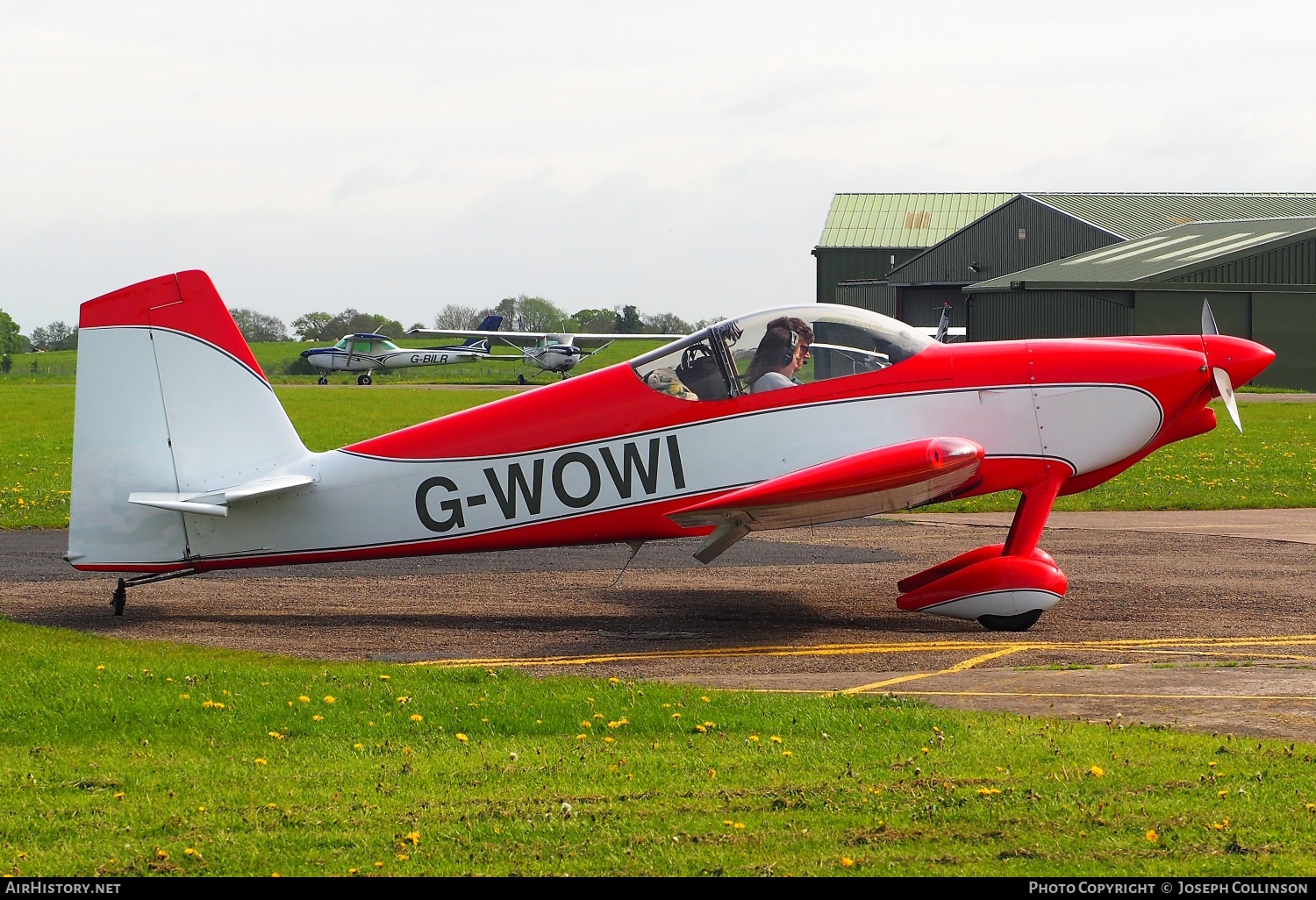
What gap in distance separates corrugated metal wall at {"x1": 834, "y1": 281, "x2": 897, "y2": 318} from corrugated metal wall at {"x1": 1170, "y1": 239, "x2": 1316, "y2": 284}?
966 inches

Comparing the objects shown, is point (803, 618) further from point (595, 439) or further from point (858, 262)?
point (858, 262)

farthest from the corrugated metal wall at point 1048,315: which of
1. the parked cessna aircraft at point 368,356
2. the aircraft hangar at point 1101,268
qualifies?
the parked cessna aircraft at point 368,356

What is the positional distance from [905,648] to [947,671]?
37.1 inches

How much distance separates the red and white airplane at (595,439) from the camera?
10.6m

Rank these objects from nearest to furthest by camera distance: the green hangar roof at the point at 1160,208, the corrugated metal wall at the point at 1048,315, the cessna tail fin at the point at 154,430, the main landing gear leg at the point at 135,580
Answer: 1. the cessna tail fin at the point at 154,430
2. the main landing gear leg at the point at 135,580
3. the corrugated metal wall at the point at 1048,315
4. the green hangar roof at the point at 1160,208

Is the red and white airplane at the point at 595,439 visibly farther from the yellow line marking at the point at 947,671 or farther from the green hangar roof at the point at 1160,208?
the green hangar roof at the point at 1160,208

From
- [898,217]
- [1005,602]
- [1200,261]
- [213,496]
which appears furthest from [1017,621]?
[898,217]

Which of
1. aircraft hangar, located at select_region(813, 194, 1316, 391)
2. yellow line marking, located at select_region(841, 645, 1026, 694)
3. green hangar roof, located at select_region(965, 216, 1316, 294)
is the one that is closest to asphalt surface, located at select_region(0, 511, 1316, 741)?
yellow line marking, located at select_region(841, 645, 1026, 694)

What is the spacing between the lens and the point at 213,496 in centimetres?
1068

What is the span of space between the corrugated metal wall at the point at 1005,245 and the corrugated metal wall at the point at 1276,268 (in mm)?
17728

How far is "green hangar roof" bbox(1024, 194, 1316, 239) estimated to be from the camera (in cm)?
6956

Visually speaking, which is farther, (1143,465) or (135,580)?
(1143,465)

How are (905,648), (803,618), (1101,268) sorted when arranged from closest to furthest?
(905,648) < (803,618) < (1101,268)

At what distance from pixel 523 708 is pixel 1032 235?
68203mm
